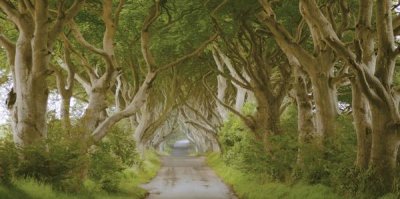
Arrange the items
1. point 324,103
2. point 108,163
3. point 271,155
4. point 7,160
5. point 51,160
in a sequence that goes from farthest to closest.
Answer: point 271,155
point 108,163
point 324,103
point 51,160
point 7,160

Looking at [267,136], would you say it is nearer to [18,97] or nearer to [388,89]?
[388,89]

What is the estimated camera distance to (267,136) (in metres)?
19.4

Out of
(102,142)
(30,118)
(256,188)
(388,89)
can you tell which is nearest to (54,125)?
(30,118)

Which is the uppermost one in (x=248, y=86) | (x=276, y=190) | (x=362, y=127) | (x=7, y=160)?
(x=248, y=86)

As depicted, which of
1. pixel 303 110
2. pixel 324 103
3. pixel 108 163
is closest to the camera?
pixel 324 103

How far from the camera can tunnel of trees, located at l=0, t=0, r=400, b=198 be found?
449 inches

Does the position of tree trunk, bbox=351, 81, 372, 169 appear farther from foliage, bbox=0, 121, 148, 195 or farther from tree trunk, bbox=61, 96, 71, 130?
→ tree trunk, bbox=61, 96, 71, 130

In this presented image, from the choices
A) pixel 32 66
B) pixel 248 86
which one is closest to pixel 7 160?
pixel 32 66

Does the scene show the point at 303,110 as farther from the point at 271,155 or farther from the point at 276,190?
the point at 276,190

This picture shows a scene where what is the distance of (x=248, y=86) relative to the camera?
2142 centimetres

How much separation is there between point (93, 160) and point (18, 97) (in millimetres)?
3583

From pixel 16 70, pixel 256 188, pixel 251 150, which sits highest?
pixel 16 70

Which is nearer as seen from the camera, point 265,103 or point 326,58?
point 326,58

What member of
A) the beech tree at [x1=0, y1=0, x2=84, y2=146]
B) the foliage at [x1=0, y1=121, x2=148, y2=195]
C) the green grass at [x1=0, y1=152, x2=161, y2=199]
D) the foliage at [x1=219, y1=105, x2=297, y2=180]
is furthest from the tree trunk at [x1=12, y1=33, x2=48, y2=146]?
the foliage at [x1=219, y1=105, x2=297, y2=180]
